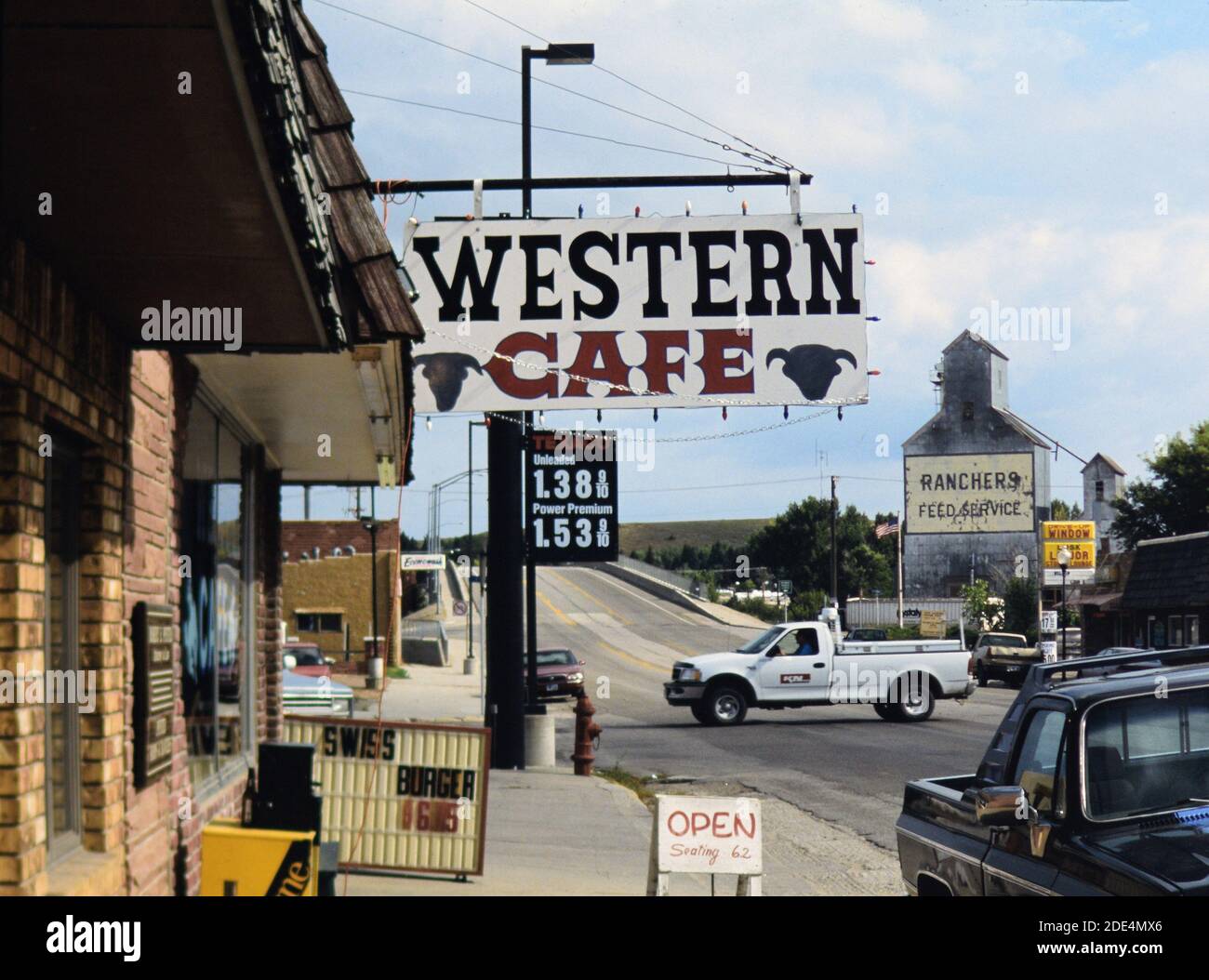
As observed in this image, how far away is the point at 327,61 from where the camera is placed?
8.55m

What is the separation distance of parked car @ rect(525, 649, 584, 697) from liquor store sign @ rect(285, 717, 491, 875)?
30.5 metres

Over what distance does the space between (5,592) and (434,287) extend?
46.9ft

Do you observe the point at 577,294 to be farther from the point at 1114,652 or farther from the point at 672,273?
the point at 1114,652

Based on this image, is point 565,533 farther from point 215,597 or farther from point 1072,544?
point 1072,544

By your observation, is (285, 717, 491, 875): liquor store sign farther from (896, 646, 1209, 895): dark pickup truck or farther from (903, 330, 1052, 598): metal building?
(903, 330, 1052, 598): metal building

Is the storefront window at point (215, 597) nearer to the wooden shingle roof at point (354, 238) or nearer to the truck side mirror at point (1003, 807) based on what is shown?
the wooden shingle roof at point (354, 238)

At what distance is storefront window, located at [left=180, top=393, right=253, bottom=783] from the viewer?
28.5ft

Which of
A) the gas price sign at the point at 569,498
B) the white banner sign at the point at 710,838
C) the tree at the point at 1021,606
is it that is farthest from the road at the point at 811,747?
the tree at the point at 1021,606

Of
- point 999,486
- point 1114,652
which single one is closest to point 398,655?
point 999,486

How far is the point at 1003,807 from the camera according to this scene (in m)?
5.82

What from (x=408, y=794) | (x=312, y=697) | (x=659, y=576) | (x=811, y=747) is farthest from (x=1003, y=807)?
(x=659, y=576)

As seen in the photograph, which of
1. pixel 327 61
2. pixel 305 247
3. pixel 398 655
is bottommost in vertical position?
pixel 398 655

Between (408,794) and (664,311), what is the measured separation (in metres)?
9.21

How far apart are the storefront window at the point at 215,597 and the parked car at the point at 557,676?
30308 millimetres
